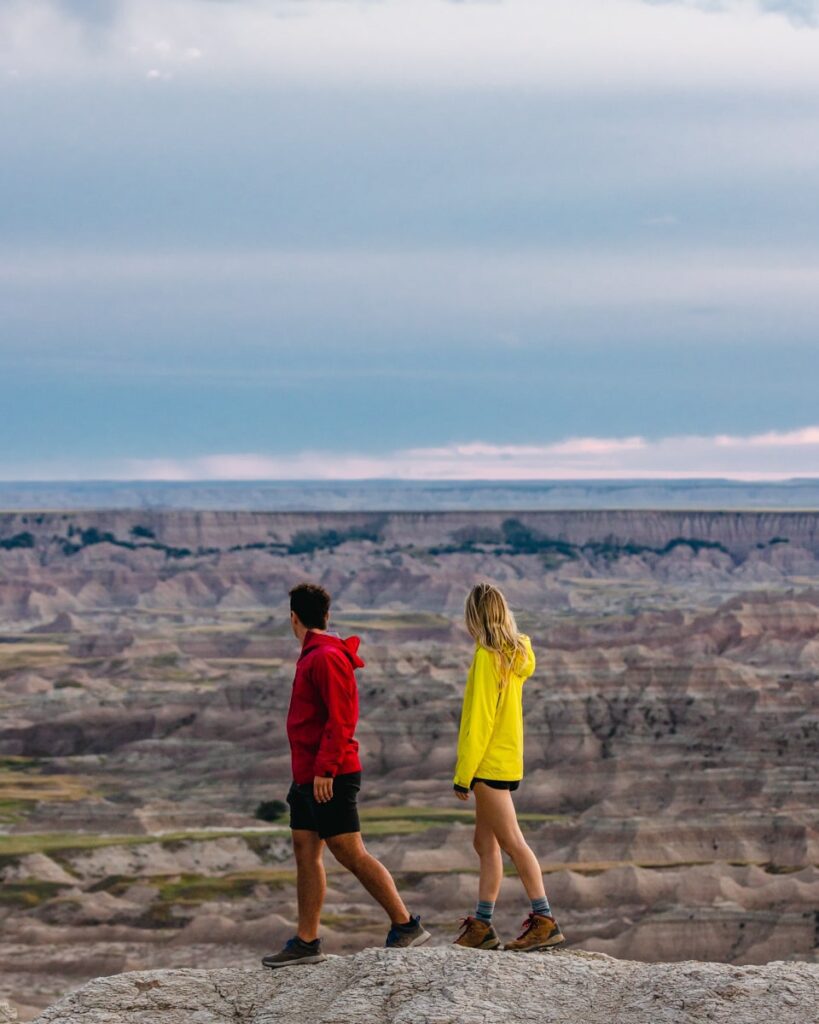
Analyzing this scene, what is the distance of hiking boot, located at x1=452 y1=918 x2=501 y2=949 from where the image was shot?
11.8 metres

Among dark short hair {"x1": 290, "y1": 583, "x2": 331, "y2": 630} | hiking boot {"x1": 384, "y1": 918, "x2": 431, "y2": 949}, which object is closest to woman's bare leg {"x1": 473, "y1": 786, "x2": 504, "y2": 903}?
hiking boot {"x1": 384, "y1": 918, "x2": 431, "y2": 949}

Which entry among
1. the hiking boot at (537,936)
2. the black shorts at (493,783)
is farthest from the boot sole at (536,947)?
the black shorts at (493,783)

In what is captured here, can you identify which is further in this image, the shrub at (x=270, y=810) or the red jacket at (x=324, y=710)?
the shrub at (x=270, y=810)

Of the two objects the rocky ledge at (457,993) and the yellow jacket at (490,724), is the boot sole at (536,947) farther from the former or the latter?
the yellow jacket at (490,724)

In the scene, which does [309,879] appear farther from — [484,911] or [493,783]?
[493,783]

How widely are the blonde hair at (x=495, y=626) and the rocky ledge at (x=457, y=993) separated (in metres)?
2.06

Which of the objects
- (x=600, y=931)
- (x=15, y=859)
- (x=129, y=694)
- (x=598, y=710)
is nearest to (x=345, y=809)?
(x=600, y=931)

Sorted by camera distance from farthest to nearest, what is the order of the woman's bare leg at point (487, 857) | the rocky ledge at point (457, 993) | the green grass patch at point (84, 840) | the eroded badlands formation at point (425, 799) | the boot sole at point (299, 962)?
the green grass patch at point (84, 840) → the eroded badlands formation at point (425, 799) → the woman's bare leg at point (487, 857) → the boot sole at point (299, 962) → the rocky ledge at point (457, 993)

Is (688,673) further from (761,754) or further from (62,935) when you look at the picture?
(62,935)

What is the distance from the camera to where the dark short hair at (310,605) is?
11742mm

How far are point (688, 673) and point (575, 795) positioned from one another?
59.5 ft

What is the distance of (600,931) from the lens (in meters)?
58.2

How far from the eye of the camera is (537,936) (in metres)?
11.7

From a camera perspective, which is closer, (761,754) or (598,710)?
(761,754)
